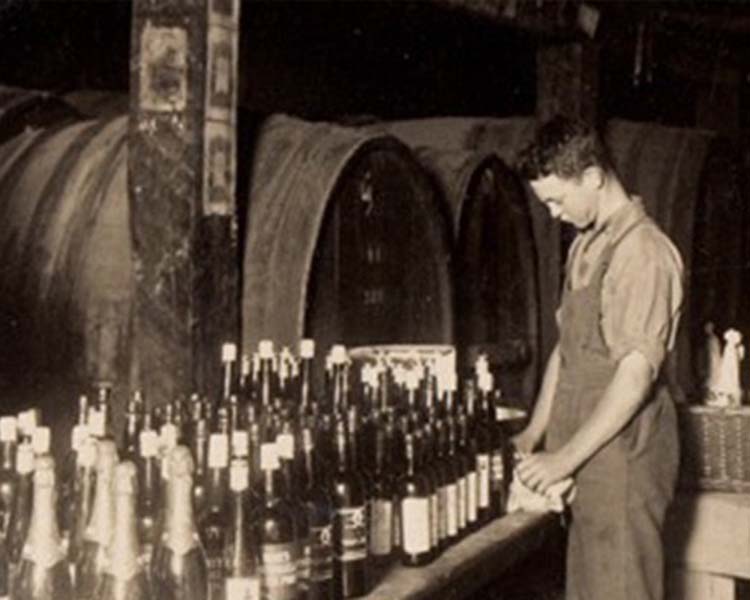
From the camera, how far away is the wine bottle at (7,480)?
2.71 meters

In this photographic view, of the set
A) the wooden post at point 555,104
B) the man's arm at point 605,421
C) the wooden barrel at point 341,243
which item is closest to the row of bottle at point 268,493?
the man's arm at point 605,421

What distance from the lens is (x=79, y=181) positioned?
392 centimetres

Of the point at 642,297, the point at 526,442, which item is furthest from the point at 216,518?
the point at 526,442

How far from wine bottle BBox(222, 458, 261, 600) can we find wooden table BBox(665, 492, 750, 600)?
2263 mm

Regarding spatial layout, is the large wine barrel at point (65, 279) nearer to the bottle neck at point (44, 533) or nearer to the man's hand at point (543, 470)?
the bottle neck at point (44, 533)

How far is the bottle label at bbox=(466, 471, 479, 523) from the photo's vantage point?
11.4 feet

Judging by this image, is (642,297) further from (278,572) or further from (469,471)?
(278,572)

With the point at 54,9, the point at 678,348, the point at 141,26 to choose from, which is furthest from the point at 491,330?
the point at 54,9

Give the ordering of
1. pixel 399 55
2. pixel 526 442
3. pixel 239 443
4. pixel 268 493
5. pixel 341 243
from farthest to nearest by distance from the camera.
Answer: pixel 399 55 → pixel 341 243 → pixel 526 442 → pixel 268 493 → pixel 239 443

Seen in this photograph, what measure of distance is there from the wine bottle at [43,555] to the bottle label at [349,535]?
0.60m

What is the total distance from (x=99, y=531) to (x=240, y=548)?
0.99 feet

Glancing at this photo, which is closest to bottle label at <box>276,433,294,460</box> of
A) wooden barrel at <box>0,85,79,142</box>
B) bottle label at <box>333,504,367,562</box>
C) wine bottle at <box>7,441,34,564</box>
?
bottle label at <box>333,504,367,562</box>

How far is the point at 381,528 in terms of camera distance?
122 inches

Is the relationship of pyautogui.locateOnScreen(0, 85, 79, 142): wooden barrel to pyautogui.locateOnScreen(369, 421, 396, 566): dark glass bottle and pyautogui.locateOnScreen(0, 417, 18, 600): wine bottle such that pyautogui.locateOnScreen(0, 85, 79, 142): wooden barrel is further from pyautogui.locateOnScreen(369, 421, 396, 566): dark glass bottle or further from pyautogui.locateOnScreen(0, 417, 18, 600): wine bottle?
pyautogui.locateOnScreen(369, 421, 396, 566): dark glass bottle
